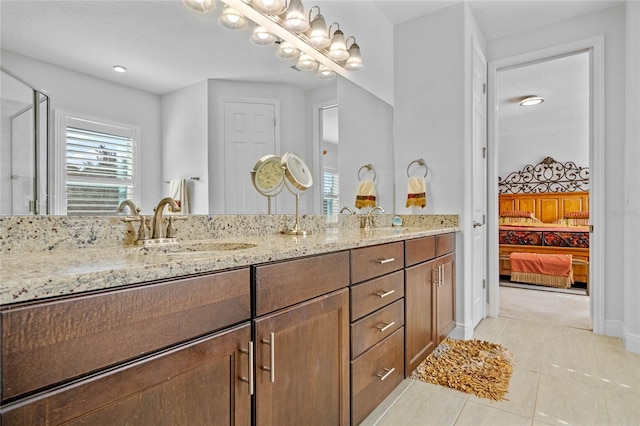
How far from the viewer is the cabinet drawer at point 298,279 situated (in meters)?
0.95

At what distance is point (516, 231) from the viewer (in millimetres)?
4629

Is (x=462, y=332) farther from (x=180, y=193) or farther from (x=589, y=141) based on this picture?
(x=180, y=193)

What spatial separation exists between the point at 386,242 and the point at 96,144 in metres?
1.20

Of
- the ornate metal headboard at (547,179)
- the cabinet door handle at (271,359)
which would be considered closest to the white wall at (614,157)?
the cabinet door handle at (271,359)

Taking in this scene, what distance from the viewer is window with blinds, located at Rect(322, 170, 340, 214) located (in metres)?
2.19

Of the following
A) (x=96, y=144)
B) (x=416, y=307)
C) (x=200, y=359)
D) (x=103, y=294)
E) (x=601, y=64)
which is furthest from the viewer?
(x=601, y=64)

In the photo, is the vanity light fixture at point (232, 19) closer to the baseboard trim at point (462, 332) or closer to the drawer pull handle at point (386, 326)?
the drawer pull handle at point (386, 326)

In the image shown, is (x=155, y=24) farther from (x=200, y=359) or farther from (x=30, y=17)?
(x=200, y=359)

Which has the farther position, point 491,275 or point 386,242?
point 491,275

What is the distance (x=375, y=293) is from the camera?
57.8 inches

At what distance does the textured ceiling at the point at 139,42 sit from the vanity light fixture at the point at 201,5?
0.07 ft

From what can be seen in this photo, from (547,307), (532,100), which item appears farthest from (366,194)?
(532,100)

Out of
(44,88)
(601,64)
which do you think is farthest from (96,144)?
(601,64)

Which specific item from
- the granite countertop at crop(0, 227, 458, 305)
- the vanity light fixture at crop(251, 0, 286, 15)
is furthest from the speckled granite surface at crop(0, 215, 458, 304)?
the vanity light fixture at crop(251, 0, 286, 15)
